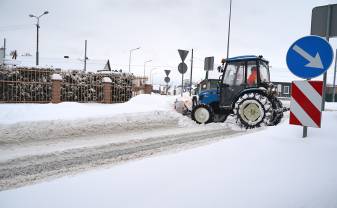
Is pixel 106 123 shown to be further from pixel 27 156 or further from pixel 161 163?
pixel 161 163

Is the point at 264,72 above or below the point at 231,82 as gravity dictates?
above

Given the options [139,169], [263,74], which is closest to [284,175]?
[139,169]

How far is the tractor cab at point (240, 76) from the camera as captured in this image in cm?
849

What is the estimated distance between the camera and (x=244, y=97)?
8086mm

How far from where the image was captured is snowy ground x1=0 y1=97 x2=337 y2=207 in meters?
2.24

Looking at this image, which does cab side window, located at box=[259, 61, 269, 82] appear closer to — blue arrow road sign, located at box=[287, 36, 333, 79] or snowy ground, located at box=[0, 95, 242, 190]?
snowy ground, located at box=[0, 95, 242, 190]

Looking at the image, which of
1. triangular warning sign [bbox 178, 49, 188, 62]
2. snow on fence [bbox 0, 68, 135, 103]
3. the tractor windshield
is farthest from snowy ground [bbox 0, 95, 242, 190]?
snow on fence [bbox 0, 68, 135, 103]

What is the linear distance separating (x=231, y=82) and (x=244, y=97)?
1.12 m

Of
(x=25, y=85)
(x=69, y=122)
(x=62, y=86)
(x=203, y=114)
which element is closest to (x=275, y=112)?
(x=203, y=114)

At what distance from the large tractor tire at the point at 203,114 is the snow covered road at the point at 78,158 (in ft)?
9.15

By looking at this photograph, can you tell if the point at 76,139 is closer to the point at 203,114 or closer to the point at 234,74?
the point at 203,114

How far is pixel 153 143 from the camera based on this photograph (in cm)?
575

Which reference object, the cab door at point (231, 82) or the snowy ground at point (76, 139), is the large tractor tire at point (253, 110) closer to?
the snowy ground at point (76, 139)

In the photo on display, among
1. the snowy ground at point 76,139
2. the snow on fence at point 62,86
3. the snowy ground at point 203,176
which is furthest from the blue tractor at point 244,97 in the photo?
the snow on fence at point 62,86
